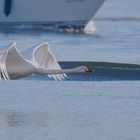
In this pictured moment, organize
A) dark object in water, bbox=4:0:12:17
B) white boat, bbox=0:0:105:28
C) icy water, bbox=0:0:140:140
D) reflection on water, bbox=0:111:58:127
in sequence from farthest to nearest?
dark object in water, bbox=4:0:12:17
white boat, bbox=0:0:105:28
reflection on water, bbox=0:111:58:127
icy water, bbox=0:0:140:140

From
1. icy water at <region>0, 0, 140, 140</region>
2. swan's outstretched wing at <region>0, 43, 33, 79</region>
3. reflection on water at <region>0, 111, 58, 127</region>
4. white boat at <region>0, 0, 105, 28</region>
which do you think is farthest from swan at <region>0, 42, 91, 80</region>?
white boat at <region>0, 0, 105, 28</region>

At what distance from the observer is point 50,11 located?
2251 inches

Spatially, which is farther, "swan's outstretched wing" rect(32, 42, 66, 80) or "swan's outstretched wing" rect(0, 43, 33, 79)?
"swan's outstretched wing" rect(32, 42, 66, 80)

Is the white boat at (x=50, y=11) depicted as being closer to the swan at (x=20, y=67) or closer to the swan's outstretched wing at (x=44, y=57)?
the swan's outstretched wing at (x=44, y=57)

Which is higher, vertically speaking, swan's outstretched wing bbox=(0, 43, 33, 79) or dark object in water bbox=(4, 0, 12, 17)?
swan's outstretched wing bbox=(0, 43, 33, 79)

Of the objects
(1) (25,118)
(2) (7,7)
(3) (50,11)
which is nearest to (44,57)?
(1) (25,118)

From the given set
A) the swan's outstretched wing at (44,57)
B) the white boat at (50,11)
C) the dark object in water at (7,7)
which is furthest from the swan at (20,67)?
the dark object in water at (7,7)

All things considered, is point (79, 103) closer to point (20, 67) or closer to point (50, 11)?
point (20, 67)

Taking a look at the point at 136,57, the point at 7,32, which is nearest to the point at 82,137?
the point at 136,57

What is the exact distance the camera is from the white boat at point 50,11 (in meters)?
56.7

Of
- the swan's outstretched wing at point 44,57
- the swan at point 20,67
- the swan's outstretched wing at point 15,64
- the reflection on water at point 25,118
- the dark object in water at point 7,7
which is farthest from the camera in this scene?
the dark object in water at point 7,7

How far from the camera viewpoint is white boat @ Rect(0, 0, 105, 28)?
5666cm

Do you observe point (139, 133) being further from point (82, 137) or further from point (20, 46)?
point (20, 46)

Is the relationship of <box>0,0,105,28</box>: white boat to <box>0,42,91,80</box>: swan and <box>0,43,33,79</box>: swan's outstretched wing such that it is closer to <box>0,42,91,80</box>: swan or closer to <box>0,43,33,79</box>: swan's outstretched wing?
<box>0,42,91,80</box>: swan
